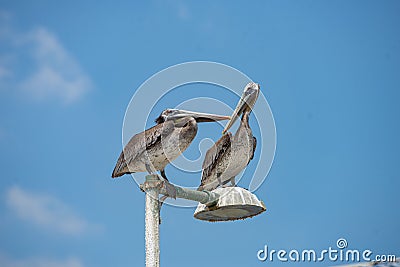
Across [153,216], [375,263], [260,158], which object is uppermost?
[260,158]

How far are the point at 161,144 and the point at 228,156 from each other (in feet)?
4.45

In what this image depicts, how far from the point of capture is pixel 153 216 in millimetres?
5320

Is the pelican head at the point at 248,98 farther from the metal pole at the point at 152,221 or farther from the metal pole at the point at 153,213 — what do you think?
the metal pole at the point at 152,221

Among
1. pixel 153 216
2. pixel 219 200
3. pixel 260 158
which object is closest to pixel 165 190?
pixel 153 216

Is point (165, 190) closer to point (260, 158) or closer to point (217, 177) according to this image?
point (260, 158)

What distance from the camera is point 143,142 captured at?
22.5ft

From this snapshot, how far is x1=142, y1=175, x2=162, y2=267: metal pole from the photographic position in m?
5.18

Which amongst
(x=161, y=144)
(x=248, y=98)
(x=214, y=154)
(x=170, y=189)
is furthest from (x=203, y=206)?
(x=248, y=98)

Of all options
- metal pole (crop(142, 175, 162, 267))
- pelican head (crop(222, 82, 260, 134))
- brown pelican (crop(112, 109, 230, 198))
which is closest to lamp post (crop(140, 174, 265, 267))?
metal pole (crop(142, 175, 162, 267))

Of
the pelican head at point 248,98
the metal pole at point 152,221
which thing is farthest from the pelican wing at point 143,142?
the pelican head at point 248,98

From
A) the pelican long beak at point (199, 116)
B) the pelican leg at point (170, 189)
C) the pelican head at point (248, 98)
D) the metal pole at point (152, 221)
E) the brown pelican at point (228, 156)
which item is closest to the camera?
the metal pole at point (152, 221)

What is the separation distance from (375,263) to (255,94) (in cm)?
429

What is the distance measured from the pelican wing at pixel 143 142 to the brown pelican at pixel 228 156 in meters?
1.01

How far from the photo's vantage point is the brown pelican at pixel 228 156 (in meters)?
7.74
